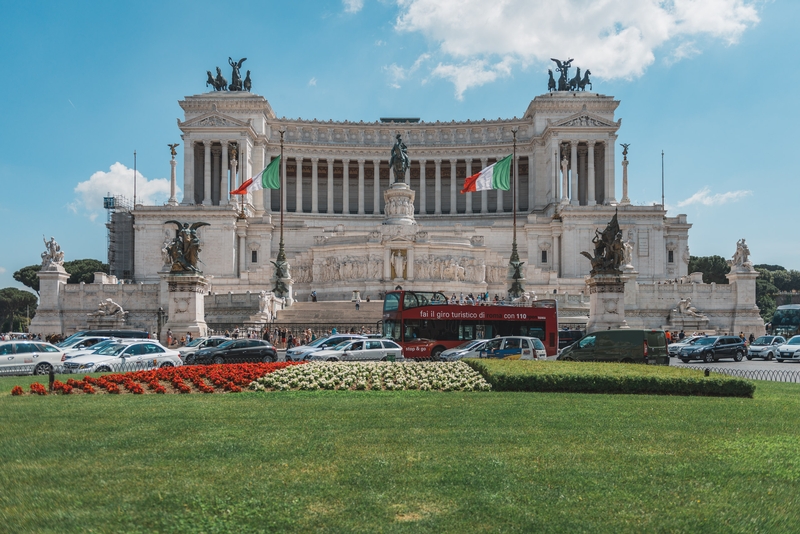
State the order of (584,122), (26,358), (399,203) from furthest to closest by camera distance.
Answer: (584,122)
(399,203)
(26,358)

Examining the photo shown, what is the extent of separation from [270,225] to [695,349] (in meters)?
57.7

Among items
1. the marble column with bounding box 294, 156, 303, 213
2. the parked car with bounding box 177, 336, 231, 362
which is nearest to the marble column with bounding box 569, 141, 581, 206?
the marble column with bounding box 294, 156, 303, 213

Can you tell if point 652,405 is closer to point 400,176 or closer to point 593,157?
point 400,176

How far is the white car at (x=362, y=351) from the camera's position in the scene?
31.0m

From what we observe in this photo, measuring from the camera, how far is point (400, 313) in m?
36.9

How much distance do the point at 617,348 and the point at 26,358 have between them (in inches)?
→ 910

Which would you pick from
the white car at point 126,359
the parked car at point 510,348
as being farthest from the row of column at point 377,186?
the parked car at point 510,348

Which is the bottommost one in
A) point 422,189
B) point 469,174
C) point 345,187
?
point 422,189

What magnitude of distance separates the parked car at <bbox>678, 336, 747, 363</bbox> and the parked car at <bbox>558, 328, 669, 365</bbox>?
10916mm

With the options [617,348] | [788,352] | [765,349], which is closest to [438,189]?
[765,349]

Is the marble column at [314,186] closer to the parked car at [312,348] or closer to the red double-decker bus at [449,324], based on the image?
the red double-decker bus at [449,324]

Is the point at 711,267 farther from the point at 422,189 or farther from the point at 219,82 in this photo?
the point at 219,82

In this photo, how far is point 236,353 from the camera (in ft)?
103

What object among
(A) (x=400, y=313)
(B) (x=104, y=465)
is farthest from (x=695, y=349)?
(B) (x=104, y=465)
